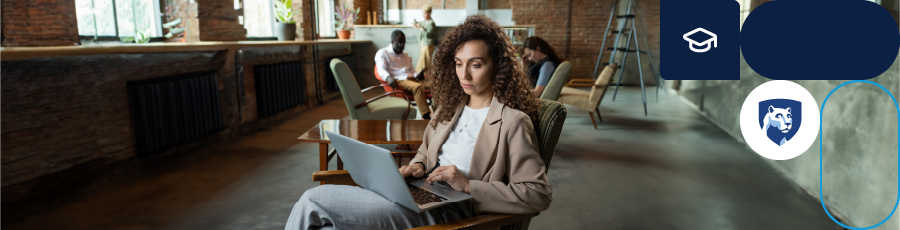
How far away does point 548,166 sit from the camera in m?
1.60

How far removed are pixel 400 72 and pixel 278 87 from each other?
1.53 m

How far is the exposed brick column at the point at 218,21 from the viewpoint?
5133mm

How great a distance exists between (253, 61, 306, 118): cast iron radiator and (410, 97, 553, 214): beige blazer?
184 inches

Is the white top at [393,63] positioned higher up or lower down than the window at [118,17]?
lower down

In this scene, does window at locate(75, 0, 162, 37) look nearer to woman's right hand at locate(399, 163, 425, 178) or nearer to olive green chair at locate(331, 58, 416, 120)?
olive green chair at locate(331, 58, 416, 120)

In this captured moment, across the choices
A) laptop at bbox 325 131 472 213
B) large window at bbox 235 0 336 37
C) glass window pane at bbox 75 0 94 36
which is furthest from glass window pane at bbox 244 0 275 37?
laptop at bbox 325 131 472 213

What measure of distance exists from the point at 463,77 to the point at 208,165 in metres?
3.06

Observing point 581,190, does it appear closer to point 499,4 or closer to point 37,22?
point 37,22

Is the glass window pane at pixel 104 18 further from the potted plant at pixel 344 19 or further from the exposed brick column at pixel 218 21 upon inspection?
the potted plant at pixel 344 19

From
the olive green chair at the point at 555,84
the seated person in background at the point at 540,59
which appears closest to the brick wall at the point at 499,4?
the seated person in background at the point at 540,59

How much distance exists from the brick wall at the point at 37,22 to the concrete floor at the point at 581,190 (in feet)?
3.54

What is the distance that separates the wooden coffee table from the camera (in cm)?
244

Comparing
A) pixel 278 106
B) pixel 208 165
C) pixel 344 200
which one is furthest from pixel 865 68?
pixel 278 106

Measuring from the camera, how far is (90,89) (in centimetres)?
342
